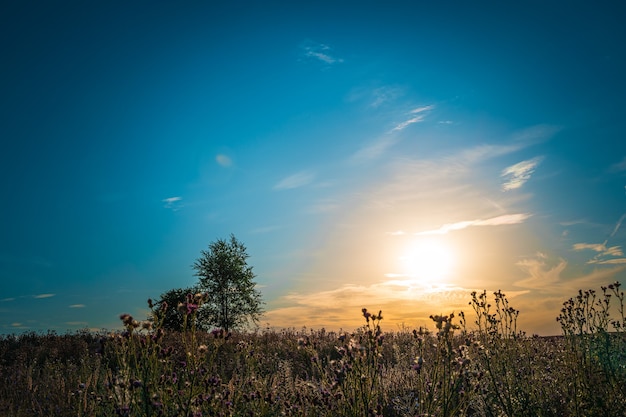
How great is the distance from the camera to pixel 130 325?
359 centimetres

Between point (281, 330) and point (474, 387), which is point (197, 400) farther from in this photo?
point (281, 330)

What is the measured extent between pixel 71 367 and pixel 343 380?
8.69m

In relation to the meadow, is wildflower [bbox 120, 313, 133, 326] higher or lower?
higher

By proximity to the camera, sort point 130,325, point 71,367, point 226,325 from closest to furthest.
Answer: point 130,325, point 71,367, point 226,325

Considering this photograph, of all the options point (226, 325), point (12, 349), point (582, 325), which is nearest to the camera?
point (582, 325)

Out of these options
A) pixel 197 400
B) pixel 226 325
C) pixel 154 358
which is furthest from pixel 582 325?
pixel 226 325

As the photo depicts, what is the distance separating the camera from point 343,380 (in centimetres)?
471

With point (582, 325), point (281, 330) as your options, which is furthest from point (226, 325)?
point (582, 325)

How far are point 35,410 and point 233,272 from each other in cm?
2800

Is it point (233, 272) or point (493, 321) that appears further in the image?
point (233, 272)

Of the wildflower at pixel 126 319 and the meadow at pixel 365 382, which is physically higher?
the wildflower at pixel 126 319

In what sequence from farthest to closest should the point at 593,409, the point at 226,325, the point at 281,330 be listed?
the point at 226,325
the point at 281,330
the point at 593,409

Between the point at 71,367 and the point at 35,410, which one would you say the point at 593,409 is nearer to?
the point at 35,410

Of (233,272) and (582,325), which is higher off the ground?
(233,272)
